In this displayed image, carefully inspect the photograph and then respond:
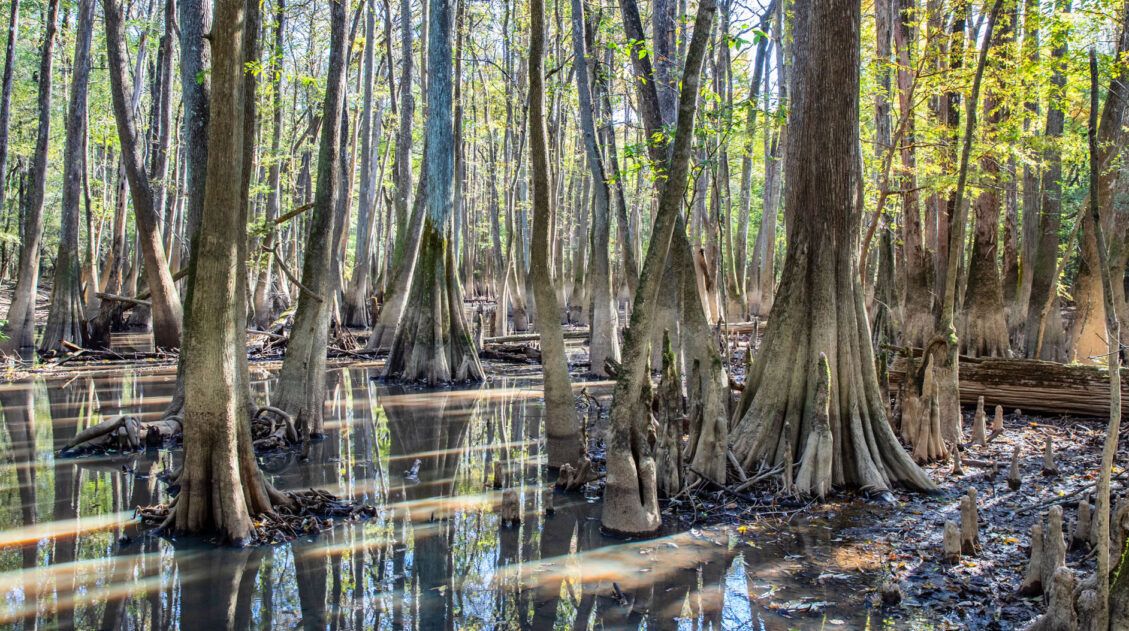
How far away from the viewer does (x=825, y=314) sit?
7082 millimetres

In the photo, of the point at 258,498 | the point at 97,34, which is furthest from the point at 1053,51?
the point at 97,34

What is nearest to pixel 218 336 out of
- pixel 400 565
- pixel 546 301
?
pixel 400 565

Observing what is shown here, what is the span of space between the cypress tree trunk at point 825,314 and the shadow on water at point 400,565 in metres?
1.18

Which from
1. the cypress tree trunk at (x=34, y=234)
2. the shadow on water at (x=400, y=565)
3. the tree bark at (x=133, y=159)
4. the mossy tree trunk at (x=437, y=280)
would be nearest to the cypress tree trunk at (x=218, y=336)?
the shadow on water at (x=400, y=565)

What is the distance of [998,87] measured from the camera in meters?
10.9

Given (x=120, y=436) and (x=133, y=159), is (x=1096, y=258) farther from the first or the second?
(x=133, y=159)

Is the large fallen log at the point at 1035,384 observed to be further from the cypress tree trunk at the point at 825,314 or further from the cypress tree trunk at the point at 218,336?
the cypress tree trunk at the point at 218,336

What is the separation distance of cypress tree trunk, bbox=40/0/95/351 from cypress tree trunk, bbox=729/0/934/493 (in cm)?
1407

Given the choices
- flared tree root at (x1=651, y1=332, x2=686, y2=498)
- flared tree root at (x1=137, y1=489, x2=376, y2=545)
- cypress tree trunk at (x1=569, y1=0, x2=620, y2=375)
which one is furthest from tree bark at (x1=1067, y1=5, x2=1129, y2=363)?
flared tree root at (x1=137, y1=489, x2=376, y2=545)

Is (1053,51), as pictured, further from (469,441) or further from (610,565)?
(610,565)

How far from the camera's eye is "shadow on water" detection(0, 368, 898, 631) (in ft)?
14.6

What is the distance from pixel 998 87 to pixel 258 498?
10299 millimetres

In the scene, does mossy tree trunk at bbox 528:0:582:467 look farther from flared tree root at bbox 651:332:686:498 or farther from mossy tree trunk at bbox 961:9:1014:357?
mossy tree trunk at bbox 961:9:1014:357

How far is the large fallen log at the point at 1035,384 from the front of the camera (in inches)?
373
